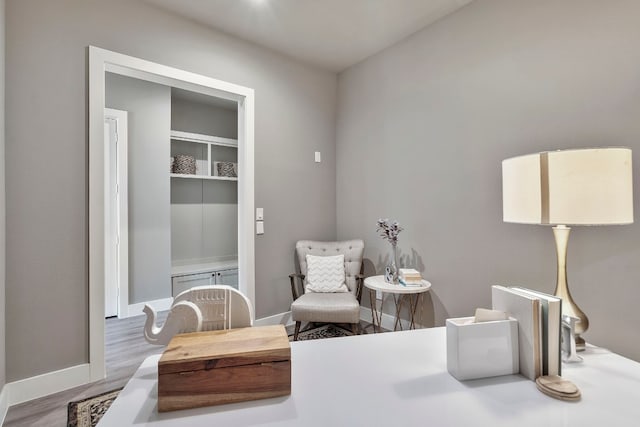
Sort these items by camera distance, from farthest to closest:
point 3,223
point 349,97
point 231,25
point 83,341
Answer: point 349,97 < point 231,25 < point 83,341 < point 3,223

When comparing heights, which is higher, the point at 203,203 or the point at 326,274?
the point at 203,203

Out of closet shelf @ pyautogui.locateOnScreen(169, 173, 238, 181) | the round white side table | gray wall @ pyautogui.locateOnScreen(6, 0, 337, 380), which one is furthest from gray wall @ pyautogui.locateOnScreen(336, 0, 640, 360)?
gray wall @ pyautogui.locateOnScreen(6, 0, 337, 380)

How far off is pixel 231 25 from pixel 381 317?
3.00 metres

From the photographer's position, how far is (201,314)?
3.27ft

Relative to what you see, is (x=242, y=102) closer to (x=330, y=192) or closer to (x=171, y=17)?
(x=171, y=17)

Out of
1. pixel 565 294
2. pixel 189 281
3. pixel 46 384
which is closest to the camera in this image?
pixel 565 294

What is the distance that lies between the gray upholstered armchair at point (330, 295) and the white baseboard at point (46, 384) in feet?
4.94

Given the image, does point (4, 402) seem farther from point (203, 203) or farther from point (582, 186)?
point (582, 186)

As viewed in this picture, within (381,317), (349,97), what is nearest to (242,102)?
(349,97)

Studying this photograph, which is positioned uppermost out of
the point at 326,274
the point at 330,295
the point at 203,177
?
the point at 203,177

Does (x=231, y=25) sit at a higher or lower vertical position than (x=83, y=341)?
higher

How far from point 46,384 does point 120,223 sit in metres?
1.80

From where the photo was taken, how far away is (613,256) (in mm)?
1691

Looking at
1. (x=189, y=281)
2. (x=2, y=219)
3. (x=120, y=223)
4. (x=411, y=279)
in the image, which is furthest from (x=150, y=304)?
(x=411, y=279)
